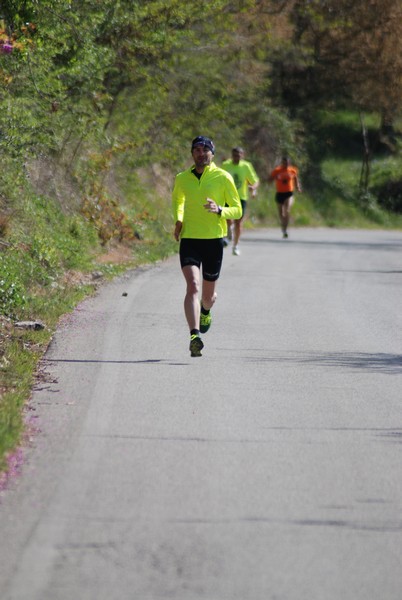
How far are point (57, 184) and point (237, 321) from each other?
281 inches

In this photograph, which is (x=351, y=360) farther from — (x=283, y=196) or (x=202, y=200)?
(x=283, y=196)

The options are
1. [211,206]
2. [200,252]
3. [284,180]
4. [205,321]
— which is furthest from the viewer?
[284,180]

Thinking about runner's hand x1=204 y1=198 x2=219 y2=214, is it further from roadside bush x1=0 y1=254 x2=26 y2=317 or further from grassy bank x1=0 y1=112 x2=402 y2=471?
roadside bush x1=0 y1=254 x2=26 y2=317

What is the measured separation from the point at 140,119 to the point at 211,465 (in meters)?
17.7

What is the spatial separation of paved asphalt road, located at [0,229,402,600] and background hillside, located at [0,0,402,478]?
Answer: 1.61ft

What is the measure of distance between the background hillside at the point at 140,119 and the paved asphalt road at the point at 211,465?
491mm

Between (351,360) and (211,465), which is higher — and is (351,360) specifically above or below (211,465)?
below

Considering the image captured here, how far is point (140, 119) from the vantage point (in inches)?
953

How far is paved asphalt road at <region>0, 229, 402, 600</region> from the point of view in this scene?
532 cm

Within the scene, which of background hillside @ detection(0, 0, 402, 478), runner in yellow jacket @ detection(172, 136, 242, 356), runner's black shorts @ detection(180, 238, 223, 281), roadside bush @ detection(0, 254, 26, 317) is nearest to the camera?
runner in yellow jacket @ detection(172, 136, 242, 356)

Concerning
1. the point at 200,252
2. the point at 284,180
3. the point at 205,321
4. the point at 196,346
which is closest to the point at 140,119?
the point at 284,180

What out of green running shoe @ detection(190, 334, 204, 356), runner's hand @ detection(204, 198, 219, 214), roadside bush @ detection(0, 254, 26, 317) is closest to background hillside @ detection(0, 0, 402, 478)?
roadside bush @ detection(0, 254, 26, 317)

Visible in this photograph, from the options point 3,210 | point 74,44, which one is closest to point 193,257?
point 3,210

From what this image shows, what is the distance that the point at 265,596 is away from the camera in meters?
5.05
